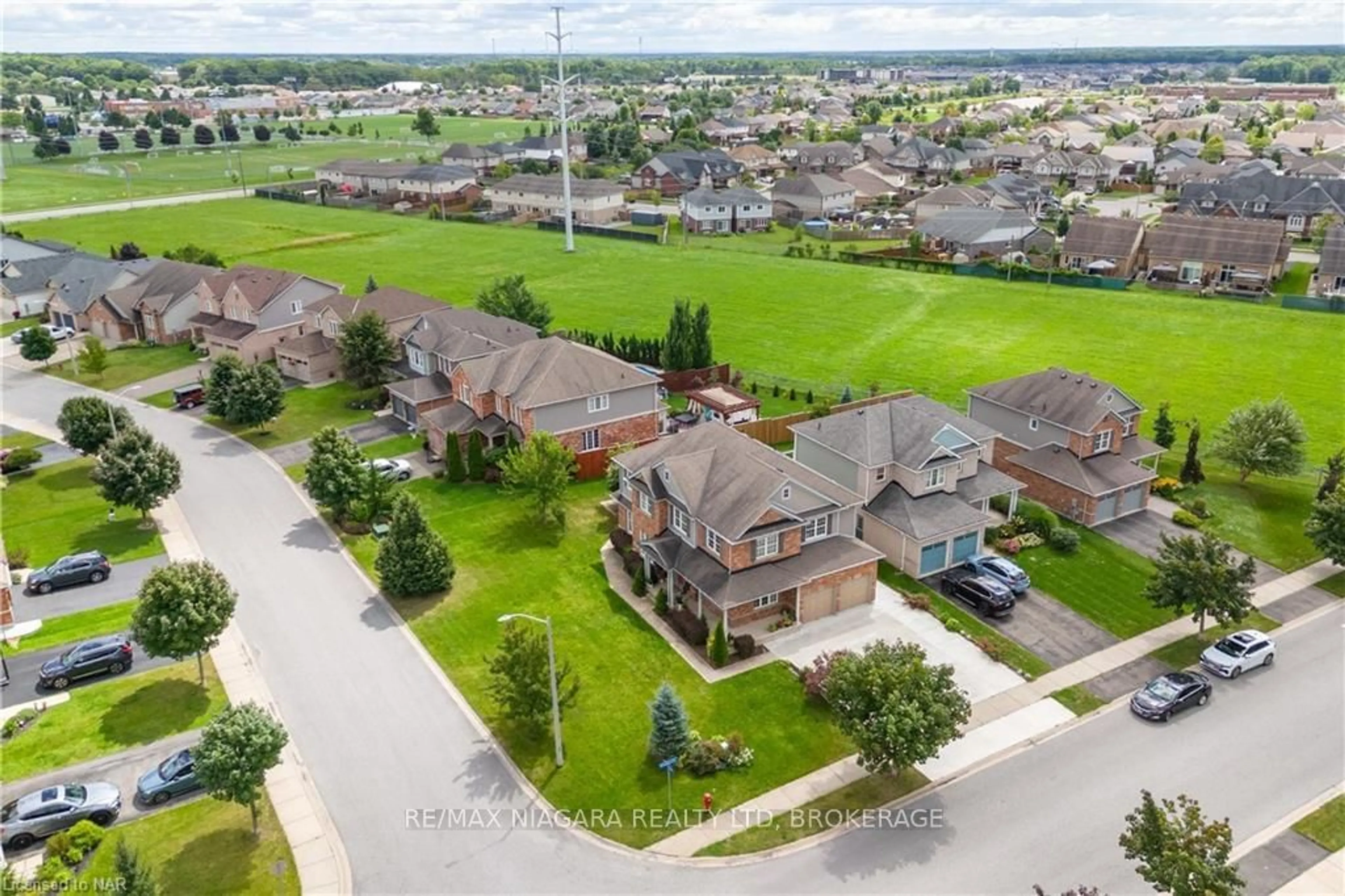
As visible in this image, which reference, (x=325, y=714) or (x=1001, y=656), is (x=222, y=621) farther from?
(x=1001, y=656)

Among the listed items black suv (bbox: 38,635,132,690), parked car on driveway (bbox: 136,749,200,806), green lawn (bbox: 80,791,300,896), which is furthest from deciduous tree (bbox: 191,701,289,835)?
black suv (bbox: 38,635,132,690)

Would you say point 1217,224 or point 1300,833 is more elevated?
point 1217,224

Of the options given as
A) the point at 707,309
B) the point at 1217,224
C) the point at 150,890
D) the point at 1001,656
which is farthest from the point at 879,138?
the point at 150,890

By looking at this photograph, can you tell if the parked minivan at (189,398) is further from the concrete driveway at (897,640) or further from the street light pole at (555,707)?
the concrete driveway at (897,640)

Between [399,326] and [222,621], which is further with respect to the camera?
[399,326]

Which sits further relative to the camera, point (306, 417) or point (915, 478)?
point (306, 417)

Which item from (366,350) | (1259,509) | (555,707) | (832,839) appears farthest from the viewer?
(366,350)

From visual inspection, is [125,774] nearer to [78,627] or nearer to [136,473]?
[78,627]

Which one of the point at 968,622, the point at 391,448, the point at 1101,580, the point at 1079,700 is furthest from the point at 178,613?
the point at 1101,580
